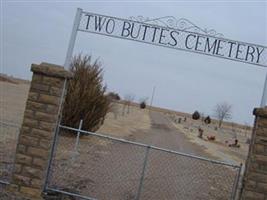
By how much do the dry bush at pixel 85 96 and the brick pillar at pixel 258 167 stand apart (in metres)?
14.1

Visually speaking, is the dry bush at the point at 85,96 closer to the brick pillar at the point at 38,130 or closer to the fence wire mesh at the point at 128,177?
the fence wire mesh at the point at 128,177

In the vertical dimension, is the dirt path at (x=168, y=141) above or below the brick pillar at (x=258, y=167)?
below

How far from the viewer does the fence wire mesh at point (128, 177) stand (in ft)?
34.2

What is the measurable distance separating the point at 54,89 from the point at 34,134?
0.82 metres

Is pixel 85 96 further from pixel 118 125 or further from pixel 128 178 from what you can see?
pixel 118 125

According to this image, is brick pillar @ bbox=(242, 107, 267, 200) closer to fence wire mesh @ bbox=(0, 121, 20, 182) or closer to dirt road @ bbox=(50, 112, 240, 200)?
dirt road @ bbox=(50, 112, 240, 200)

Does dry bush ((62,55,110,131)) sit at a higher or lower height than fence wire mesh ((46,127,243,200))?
higher

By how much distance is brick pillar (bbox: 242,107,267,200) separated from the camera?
309 inches

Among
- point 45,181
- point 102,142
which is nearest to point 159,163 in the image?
point 102,142

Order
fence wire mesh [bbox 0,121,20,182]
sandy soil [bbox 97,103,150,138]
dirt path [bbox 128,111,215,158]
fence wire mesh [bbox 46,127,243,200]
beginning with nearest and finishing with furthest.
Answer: fence wire mesh [bbox 0,121,20,182] → fence wire mesh [bbox 46,127,243,200] → dirt path [bbox 128,111,215,158] → sandy soil [bbox 97,103,150,138]

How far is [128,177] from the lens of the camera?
13.5 m

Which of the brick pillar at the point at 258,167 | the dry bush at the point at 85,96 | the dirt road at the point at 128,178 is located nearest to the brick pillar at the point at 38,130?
the dirt road at the point at 128,178

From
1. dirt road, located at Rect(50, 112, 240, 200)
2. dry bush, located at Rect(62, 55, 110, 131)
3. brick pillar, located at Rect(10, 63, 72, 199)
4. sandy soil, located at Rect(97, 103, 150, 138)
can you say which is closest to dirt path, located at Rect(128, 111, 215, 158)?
sandy soil, located at Rect(97, 103, 150, 138)

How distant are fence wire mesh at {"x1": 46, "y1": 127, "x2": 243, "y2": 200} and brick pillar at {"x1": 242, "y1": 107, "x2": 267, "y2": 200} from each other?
2.25 feet
